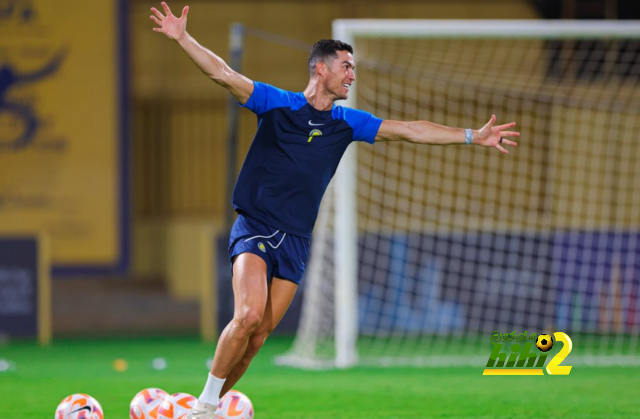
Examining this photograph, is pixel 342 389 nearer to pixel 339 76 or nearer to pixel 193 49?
pixel 339 76

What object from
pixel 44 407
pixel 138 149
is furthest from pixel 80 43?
pixel 44 407

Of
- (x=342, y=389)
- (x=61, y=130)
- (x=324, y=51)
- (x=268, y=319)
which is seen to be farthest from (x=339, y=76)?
(x=61, y=130)

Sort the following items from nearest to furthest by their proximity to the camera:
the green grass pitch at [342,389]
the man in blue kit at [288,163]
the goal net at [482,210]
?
the man in blue kit at [288,163] → the green grass pitch at [342,389] → the goal net at [482,210]

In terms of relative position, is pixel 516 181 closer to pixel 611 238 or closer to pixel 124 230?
pixel 611 238

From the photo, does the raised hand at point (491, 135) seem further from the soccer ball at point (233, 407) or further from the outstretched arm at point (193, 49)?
the soccer ball at point (233, 407)

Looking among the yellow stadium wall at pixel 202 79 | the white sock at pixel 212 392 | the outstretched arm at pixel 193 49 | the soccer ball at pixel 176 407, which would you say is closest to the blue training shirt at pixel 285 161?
the outstretched arm at pixel 193 49

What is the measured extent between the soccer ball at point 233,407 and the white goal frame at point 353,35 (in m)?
4.12

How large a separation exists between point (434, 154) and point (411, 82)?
Answer: 1176 mm

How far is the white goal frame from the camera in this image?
10273mm

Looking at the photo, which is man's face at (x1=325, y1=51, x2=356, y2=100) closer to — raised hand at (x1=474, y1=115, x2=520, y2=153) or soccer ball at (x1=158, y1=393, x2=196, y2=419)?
raised hand at (x1=474, y1=115, x2=520, y2=153)

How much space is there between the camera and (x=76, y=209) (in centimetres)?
1478

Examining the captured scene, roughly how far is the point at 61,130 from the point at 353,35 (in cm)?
573

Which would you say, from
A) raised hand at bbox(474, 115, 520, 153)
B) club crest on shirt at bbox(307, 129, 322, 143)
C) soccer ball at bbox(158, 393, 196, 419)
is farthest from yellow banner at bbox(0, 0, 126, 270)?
raised hand at bbox(474, 115, 520, 153)

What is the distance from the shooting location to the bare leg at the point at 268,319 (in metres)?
→ 6.24
